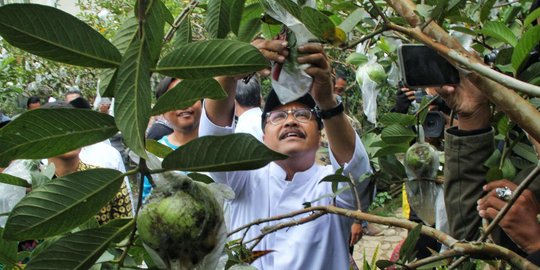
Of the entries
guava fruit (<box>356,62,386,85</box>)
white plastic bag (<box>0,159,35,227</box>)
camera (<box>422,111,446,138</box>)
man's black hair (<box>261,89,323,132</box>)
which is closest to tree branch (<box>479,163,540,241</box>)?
camera (<box>422,111,446,138</box>)

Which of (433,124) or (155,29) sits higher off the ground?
(155,29)

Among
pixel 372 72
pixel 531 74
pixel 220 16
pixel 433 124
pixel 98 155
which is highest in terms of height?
pixel 220 16

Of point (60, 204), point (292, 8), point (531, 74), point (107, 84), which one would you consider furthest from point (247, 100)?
point (60, 204)

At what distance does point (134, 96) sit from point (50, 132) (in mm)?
115

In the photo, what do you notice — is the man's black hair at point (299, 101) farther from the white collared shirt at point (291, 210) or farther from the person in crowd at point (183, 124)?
the person in crowd at point (183, 124)

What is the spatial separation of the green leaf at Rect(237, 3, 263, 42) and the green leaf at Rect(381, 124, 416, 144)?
0.54 metres

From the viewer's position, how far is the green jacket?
131 centimetres

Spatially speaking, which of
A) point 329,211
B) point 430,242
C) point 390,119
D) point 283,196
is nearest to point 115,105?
point 329,211

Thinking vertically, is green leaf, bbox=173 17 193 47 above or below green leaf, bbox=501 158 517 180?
above

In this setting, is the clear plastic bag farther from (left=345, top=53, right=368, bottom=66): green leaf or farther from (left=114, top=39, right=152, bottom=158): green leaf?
(left=345, top=53, right=368, bottom=66): green leaf

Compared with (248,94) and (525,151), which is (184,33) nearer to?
(525,151)

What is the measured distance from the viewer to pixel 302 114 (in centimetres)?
202

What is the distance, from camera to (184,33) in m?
0.88

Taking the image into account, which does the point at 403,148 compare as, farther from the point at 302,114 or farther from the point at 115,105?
the point at 115,105
